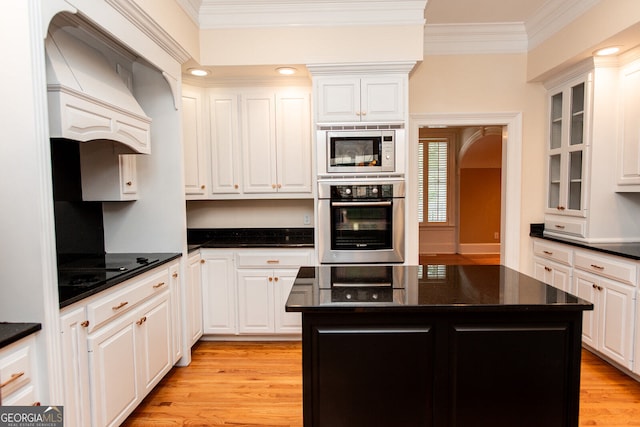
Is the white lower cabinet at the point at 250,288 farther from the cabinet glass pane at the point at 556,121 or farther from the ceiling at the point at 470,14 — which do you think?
the cabinet glass pane at the point at 556,121

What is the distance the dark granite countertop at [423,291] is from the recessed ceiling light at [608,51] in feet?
6.83

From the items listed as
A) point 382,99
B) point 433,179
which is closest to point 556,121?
point 382,99

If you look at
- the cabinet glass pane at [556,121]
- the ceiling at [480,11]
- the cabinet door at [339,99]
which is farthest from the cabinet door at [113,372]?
the cabinet glass pane at [556,121]

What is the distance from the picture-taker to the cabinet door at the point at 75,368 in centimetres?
155

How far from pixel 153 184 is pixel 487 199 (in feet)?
22.0

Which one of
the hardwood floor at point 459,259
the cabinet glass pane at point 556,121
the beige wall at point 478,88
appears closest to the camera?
the cabinet glass pane at point 556,121

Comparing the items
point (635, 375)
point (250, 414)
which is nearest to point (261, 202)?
point (250, 414)

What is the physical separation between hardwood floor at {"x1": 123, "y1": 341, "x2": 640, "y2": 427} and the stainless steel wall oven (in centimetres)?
103

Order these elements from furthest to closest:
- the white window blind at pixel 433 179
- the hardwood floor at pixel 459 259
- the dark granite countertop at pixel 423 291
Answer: the white window blind at pixel 433 179 < the hardwood floor at pixel 459 259 < the dark granite countertop at pixel 423 291

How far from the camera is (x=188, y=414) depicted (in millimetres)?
2256

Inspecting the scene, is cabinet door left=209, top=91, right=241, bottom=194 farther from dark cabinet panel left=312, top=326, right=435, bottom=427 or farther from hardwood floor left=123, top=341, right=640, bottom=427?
dark cabinet panel left=312, top=326, right=435, bottom=427

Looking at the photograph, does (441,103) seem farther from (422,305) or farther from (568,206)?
(422,305)

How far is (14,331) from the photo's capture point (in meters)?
1.32

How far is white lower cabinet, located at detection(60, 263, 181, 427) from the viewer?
1.61 m
